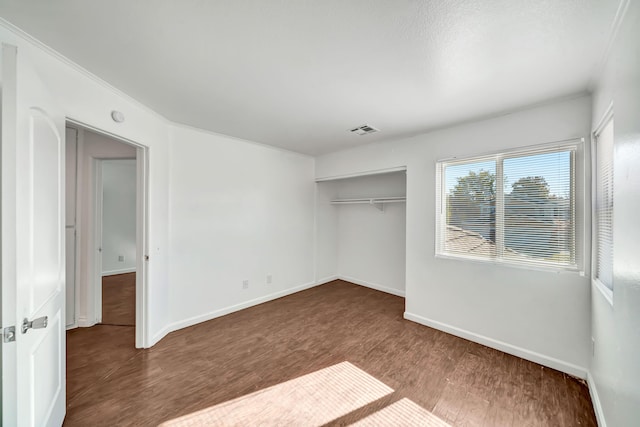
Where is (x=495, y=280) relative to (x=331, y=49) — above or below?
below

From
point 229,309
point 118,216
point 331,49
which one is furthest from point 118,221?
point 331,49

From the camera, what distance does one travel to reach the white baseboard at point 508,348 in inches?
83.8

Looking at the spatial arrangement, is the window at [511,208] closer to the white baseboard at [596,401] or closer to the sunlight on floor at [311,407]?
the white baseboard at [596,401]

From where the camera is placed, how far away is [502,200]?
2568 millimetres

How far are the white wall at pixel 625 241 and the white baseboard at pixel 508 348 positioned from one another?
656 millimetres

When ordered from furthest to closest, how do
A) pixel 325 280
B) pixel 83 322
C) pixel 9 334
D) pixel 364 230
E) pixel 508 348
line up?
pixel 325 280, pixel 364 230, pixel 83 322, pixel 508 348, pixel 9 334

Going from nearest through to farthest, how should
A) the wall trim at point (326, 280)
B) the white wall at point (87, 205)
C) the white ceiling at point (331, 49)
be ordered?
the white ceiling at point (331, 49) < the white wall at point (87, 205) < the wall trim at point (326, 280)

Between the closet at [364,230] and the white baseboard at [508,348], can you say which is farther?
the closet at [364,230]

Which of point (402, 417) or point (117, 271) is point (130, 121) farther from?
point (117, 271)

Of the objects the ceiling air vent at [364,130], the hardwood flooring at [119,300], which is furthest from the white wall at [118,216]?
the ceiling air vent at [364,130]

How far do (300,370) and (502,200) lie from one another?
2772 millimetres

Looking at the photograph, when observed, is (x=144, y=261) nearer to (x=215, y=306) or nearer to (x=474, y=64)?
(x=215, y=306)

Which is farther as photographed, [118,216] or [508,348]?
[118,216]

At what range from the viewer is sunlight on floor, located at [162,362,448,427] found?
1.65m
